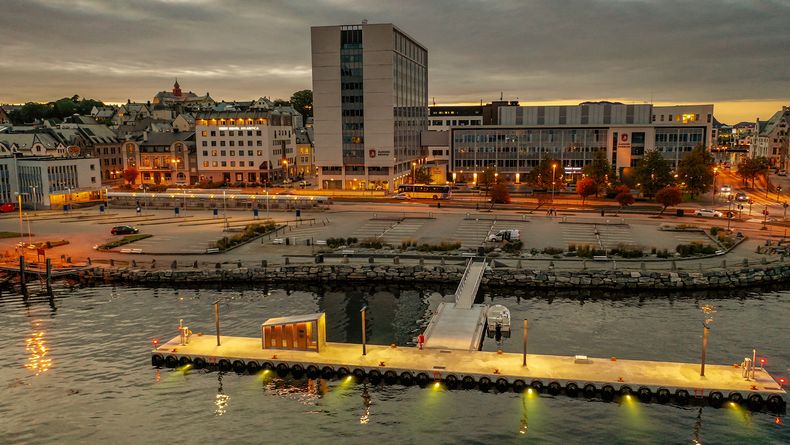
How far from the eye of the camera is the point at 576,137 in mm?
144875

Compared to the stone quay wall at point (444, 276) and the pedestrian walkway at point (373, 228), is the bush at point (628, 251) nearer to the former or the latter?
the stone quay wall at point (444, 276)

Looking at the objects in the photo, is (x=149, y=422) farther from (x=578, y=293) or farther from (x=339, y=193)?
(x=339, y=193)

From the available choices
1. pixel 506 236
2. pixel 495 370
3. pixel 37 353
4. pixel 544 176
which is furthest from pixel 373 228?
pixel 544 176

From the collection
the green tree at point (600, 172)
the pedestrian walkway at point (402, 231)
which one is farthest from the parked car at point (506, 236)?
the green tree at point (600, 172)

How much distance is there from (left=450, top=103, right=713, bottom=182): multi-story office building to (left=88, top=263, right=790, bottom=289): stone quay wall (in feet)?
259

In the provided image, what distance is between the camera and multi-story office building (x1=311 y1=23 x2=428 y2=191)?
5231 inches

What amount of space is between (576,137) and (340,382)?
11915cm

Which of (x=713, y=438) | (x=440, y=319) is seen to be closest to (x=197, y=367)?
(x=440, y=319)

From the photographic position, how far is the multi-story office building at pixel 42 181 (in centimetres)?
11294

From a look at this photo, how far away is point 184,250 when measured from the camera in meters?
74.9

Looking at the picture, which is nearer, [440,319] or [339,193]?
[440,319]

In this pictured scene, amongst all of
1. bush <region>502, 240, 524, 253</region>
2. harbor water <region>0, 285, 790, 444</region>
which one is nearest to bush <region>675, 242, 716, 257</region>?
harbor water <region>0, 285, 790, 444</region>

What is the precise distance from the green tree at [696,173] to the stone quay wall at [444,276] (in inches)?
2243

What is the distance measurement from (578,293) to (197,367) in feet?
119
